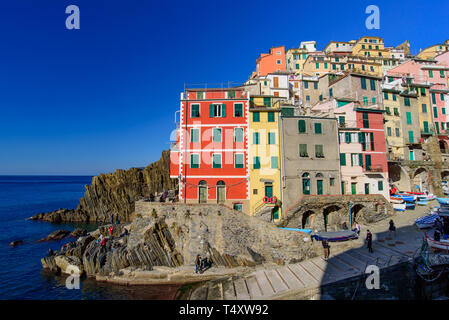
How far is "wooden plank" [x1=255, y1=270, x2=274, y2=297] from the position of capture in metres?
18.9

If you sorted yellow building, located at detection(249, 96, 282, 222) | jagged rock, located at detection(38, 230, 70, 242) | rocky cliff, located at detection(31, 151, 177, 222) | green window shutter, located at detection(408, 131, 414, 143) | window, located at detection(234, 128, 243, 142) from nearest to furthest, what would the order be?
yellow building, located at detection(249, 96, 282, 222) → window, located at detection(234, 128, 243, 142) → green window shutter, located at detection(408, 131, 414, 143) → jagged rock, located at detection(38, 230, 70, 242) → rocky cliff, located at detection(31, 151, 177, 222)

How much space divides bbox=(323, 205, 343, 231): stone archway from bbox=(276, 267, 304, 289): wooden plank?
9.90 meters

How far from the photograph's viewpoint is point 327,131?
97.6 feet

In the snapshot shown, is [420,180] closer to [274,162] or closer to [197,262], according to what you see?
[274,162]

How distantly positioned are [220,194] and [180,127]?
415 inches

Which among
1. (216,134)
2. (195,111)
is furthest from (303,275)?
(195,111)

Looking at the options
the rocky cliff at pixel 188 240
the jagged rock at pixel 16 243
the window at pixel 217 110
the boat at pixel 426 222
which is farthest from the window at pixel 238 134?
the jagged rock at pixel 16 243

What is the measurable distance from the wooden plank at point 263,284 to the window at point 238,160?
12598mm

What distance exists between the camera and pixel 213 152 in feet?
95.0

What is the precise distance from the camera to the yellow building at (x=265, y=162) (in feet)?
91.9

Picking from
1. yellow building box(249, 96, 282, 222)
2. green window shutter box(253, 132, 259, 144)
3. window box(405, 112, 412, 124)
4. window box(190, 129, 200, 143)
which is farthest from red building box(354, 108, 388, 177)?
window box(190, 129, 200, 143)

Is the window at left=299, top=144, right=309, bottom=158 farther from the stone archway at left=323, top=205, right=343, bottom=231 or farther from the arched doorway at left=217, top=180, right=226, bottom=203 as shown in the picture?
the arched doorway at left=217, top=180, right=226, bottom=203

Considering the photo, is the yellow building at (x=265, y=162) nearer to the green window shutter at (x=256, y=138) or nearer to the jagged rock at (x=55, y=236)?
the green window shutter at (x=256, y=138)
